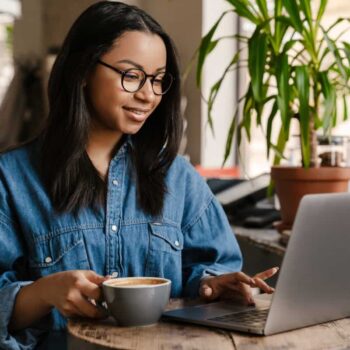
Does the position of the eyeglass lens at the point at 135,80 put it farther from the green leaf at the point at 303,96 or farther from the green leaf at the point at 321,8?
the green leaf at the point at 321,8

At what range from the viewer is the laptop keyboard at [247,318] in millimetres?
1340

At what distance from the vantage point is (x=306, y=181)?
2.49 m

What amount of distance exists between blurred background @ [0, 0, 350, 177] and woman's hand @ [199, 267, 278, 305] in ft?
4.14

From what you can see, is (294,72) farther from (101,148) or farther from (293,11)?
(101,148)

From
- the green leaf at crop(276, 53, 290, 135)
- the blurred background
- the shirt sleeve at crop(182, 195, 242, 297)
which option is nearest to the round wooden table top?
the shirt sleeve at crop(182, 195, 242, 297)

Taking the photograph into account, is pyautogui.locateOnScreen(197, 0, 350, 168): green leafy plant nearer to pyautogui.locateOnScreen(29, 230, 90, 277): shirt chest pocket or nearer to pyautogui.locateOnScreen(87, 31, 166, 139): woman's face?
pyautogui.locateOnScreen(87, 31, 166, 139): woman's face

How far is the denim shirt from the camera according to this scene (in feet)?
5.30

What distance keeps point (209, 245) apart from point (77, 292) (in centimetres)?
51

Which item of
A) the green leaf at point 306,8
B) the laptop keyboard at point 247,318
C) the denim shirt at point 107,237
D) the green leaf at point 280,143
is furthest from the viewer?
the green leaf at point 280,143

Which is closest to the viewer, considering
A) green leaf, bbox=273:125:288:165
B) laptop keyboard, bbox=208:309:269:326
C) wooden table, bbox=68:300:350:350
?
wooden table, bbox=68:300:350:350

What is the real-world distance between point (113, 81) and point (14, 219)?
0.34 meters

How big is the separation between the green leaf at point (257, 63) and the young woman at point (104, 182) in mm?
685

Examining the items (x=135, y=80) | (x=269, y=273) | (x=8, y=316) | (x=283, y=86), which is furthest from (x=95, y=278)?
(x=283, y=86)

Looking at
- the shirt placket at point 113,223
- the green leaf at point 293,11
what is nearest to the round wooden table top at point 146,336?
the shirt placket at point 113,223
